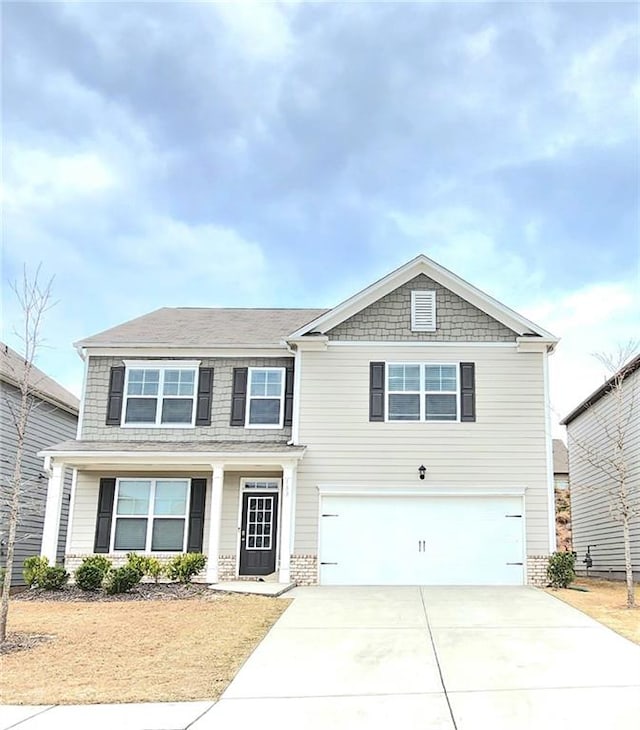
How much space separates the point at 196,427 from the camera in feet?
56.7

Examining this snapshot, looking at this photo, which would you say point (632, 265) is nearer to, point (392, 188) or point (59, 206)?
point (392, 188)

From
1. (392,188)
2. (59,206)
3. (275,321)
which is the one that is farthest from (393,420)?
(59,206)

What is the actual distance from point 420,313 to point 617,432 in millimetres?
6140

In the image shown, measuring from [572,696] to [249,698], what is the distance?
317cm

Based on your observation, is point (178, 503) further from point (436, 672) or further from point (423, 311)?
point (436, 672)

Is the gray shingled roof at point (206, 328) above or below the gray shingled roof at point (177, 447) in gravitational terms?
above

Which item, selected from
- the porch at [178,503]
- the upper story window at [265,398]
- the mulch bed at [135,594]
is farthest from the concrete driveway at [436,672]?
the upper story window at [265,398]

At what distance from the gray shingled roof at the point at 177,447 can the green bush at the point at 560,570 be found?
5.97 meters

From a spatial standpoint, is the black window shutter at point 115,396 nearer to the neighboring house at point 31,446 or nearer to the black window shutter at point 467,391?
the neighboring house at point 31,446

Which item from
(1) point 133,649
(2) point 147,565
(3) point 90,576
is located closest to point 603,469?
(2) point 147,565

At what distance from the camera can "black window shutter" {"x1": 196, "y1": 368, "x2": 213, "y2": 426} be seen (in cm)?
1731

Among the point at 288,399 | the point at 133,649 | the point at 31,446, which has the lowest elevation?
the point at 133,649

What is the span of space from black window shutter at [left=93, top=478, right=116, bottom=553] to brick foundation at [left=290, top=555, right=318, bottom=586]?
14.7 feet

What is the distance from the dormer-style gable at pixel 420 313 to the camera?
55.2ft
